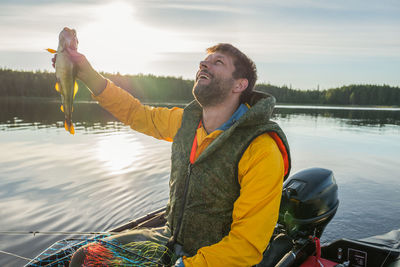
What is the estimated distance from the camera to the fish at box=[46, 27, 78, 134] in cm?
253

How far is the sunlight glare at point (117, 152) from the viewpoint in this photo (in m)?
11.6

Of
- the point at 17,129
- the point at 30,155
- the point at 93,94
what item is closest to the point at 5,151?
the point at 30,155

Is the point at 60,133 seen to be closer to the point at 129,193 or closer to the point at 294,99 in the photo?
the point at 129,193

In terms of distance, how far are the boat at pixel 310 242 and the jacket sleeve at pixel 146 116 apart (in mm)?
1363

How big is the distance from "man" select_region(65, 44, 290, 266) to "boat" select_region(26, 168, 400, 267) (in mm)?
1048

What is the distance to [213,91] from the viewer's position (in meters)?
2.82

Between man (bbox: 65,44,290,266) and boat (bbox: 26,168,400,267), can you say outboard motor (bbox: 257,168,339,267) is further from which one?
man (bbox: 65,44,290,266)

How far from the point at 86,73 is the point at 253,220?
212 cm

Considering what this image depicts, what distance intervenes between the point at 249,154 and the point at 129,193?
22.9ft

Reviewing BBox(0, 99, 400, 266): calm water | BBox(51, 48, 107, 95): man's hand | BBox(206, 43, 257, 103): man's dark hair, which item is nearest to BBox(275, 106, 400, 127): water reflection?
BBox(0, 99, 400, 266): calm water

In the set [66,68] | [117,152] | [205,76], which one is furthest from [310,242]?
[117,152]

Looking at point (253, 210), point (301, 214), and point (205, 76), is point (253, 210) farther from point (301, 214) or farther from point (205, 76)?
point (301, 214)

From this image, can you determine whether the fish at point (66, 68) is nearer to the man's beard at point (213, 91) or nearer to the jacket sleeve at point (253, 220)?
the man's beard at point (213, 91)

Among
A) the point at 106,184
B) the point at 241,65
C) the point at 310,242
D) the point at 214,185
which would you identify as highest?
the point at 241,65
